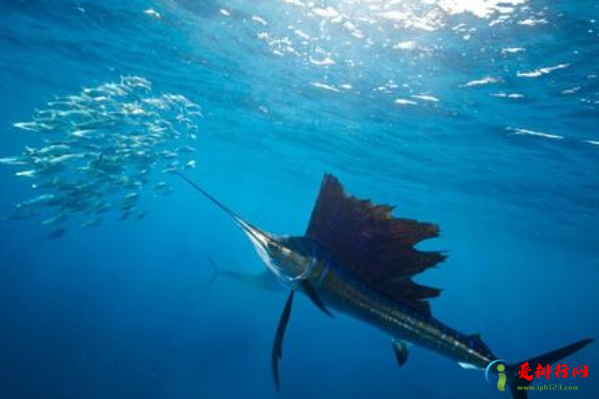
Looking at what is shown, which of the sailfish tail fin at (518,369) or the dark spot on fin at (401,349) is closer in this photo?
the sailfish tail fin at (518,369)

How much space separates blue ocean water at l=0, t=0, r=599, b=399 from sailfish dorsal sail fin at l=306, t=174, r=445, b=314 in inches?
326

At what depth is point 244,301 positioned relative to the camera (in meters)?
33.3

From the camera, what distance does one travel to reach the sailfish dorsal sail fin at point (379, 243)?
2592 mm

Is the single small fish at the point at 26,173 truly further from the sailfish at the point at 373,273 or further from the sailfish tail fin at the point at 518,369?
the sailfish tail fin at the point at 518,369

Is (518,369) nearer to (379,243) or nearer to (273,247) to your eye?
(379,243)

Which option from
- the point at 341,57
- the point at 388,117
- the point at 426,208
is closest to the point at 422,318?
the point at 341,57

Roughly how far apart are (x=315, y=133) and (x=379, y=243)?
Answer: 20453mm

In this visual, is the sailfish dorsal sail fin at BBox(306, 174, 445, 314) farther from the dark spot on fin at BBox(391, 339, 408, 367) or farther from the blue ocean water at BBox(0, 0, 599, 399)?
the blue ocean water at BBox(0, 0, 599, 399)

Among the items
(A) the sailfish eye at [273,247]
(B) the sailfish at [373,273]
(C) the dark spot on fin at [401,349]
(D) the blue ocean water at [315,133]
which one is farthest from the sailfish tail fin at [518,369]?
(D) the blue ocean water at [315,133]

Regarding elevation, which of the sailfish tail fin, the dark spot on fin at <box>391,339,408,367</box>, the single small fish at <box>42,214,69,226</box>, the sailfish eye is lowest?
the single small fish at <box>42,214,69,226</box>

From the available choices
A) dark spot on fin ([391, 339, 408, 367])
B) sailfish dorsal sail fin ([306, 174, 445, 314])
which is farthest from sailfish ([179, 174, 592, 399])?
dark spot on fin ([391, 339, 408, 367])

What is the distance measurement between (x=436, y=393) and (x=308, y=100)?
63.0 ft

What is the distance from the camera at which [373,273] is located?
104 inches

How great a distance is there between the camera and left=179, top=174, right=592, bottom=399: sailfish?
99.9 inches
